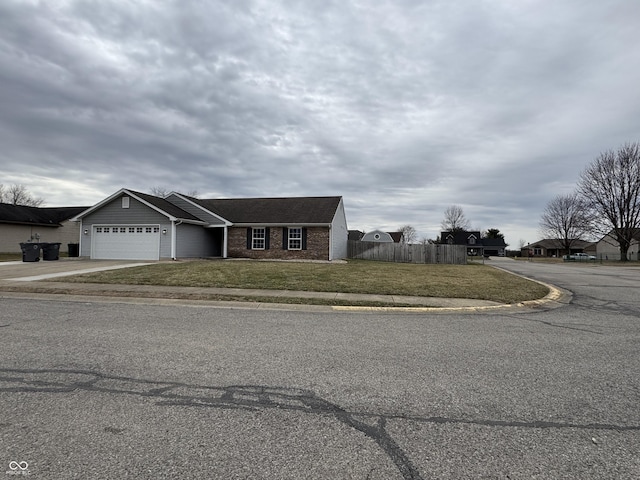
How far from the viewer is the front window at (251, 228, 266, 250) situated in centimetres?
2852

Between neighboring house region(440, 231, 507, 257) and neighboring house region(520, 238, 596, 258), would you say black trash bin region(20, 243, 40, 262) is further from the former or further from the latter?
neighboring house region(520, 238, 596, 258)

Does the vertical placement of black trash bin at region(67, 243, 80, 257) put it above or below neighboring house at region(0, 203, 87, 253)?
below

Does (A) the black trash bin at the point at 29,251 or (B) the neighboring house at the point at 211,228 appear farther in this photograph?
(B) the neighboring house at the point at 211,228

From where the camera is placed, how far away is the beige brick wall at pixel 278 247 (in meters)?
27.7

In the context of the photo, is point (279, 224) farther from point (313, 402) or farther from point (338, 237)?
point (313, 402)

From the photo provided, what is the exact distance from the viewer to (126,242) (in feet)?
82.2

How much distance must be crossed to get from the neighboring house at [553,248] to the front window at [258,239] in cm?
8682

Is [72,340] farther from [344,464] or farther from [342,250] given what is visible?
[342,250]

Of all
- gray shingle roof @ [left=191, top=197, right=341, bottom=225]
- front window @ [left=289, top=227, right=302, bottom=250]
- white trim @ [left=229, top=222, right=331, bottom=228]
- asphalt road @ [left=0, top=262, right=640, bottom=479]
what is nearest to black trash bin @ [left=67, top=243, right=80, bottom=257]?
gray shingle roof @ [left=191, top=197, right=341, bottom=225]

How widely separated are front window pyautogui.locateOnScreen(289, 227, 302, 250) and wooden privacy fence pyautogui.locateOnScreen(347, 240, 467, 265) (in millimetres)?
8853

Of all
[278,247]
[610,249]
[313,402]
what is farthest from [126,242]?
[610,249]

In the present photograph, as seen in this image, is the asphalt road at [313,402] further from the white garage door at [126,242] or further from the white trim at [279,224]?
the white trim at [279,224]

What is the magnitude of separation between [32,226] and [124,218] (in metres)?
17.1

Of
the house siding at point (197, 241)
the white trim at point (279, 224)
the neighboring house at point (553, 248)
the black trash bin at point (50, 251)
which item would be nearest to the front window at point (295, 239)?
the white trim at point (279, 224)
